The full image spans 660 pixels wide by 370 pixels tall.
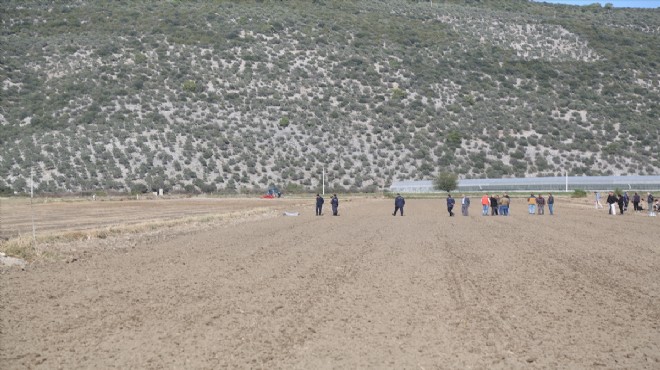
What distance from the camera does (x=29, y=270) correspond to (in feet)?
58.0

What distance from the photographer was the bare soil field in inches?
352

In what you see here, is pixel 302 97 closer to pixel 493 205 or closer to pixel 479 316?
pixel 493 205

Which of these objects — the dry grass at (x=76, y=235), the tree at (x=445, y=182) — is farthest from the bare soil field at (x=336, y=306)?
the tree at (x=445, y=182)

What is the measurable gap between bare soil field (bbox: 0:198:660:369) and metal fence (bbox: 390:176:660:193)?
2048 inches

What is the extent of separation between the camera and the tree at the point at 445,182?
7919 cm

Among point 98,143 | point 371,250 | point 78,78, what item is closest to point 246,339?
point 371,250

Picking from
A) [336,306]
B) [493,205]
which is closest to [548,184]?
[493,205]

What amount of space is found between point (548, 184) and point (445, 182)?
987cm

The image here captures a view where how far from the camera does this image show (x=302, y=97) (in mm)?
96062

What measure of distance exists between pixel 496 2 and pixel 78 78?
8280 cm

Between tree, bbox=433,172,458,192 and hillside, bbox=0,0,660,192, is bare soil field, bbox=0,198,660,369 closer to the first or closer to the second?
tree, bbox=433,172,458,192

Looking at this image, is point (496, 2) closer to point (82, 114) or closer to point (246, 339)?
point (82, 114)

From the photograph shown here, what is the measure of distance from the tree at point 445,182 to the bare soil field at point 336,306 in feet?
182

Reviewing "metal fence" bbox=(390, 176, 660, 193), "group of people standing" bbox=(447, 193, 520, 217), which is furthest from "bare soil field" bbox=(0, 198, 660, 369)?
"metal fence" bbox=(390, 176, 660, 193)
